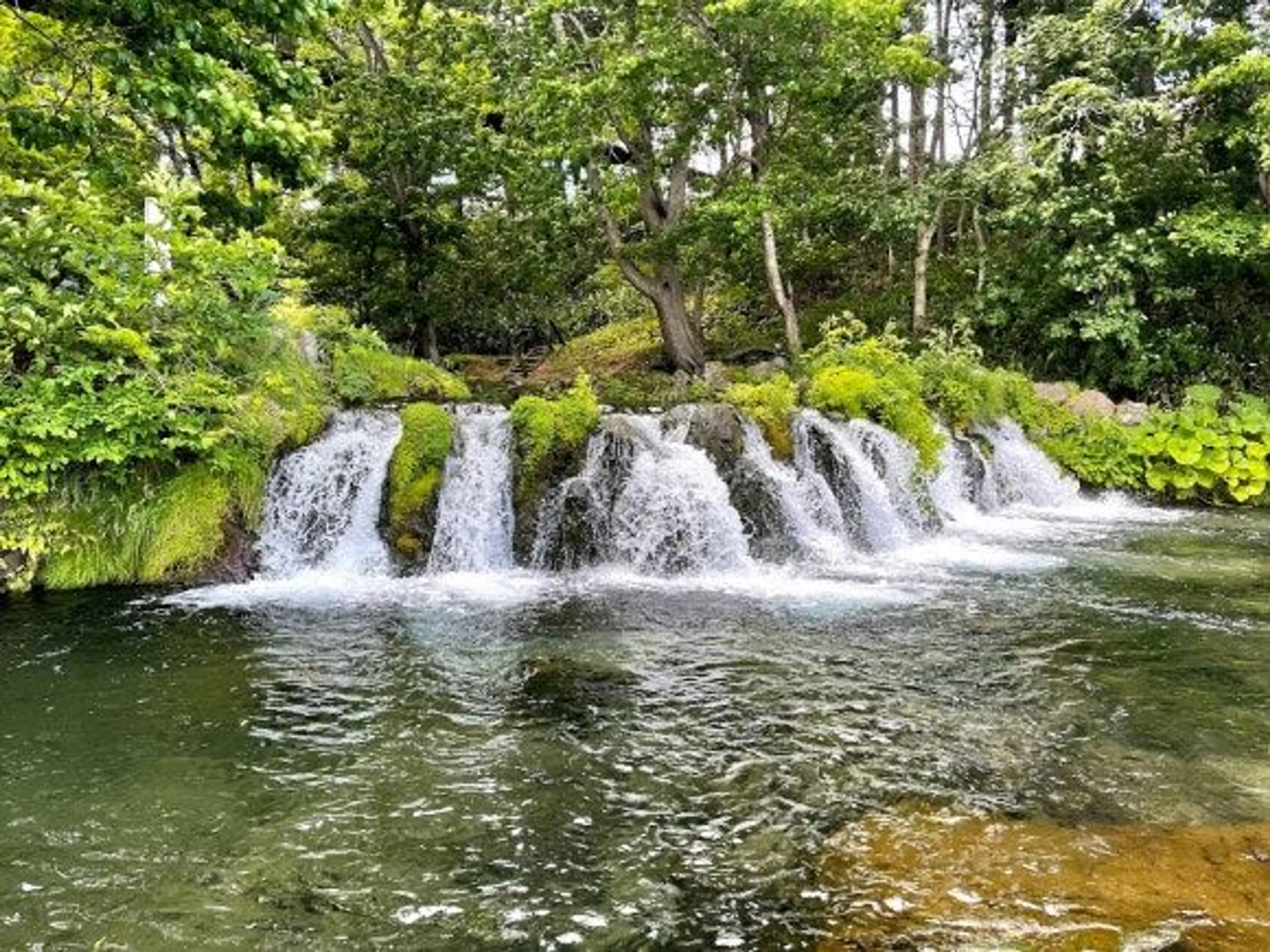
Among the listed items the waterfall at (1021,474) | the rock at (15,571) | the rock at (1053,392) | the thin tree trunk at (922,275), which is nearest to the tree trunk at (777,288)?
the thin tree trunk at (922,275)

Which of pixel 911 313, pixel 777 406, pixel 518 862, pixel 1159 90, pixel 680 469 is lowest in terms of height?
pixel 518 862

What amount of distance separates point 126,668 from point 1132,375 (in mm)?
16600

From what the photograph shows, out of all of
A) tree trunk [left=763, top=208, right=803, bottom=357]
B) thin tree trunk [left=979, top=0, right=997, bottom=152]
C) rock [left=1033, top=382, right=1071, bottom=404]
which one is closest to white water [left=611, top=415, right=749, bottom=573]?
tree trunk [left=763, top=208, right=803, bottom=357]

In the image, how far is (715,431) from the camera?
11.9m

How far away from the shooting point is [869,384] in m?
13.7

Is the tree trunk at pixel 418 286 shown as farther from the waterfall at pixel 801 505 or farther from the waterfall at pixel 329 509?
the waterfall at pixel 801 505

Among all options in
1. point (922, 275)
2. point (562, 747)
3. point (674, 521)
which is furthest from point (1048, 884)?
point (922, 275)

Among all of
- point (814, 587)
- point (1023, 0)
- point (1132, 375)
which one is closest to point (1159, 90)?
point (1023, 0)

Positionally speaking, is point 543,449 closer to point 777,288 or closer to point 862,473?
point 862,473

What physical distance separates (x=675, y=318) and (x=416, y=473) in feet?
28.4

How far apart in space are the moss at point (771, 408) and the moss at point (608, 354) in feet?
22.2

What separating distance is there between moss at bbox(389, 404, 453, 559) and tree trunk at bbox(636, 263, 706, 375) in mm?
7679

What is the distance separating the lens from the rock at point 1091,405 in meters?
16.1

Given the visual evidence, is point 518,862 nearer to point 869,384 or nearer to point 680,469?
point 680,469
